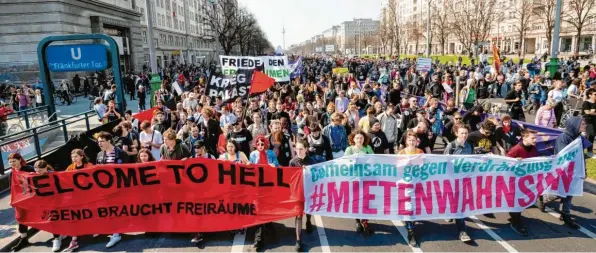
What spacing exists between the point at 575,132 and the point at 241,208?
559cm

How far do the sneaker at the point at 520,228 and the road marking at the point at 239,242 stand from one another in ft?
13.1

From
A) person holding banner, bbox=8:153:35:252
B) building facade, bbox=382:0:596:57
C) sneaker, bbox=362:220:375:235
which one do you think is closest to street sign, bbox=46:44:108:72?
person holding banner, bbox=8:153:35:252

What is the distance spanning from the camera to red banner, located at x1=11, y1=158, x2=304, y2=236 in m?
5.68

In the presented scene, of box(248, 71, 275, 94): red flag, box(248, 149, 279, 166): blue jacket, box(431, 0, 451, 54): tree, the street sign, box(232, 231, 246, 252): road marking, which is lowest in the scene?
box(232, 231, 246, 252): road marking

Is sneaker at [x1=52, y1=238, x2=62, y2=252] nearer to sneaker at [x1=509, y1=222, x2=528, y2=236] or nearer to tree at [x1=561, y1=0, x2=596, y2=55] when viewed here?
sneaker at [x1=509, y1=222, x2=528, y2=236]

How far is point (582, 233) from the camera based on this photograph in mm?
5711

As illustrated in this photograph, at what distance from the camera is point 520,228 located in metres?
5.77

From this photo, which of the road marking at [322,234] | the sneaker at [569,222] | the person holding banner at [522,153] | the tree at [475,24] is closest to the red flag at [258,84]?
the road marking at [322,234]

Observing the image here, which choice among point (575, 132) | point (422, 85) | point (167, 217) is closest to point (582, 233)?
point (575, 132)

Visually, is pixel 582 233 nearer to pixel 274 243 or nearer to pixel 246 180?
pixel 274 243

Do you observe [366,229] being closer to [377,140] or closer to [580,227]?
[377,140]

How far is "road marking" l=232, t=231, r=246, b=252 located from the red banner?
25 centimetres

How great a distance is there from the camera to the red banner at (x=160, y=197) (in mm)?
5684

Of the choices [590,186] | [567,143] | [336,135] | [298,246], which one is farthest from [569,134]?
[298,246]
